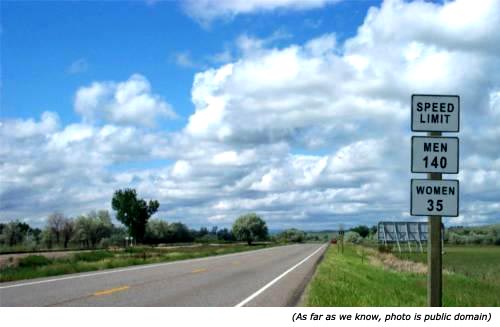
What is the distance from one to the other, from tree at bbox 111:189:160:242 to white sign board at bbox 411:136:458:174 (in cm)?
12084

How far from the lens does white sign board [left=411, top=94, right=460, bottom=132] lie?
339 inches

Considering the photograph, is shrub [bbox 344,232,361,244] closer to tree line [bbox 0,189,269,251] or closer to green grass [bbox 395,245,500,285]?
tree line [bbox 0,189,269,251]

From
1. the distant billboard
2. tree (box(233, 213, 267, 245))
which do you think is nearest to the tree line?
tree (box(233, 213, 267, 245))

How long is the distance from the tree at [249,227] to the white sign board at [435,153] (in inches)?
6049

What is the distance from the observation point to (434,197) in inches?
339

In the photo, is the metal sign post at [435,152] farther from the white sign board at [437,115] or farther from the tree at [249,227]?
the tree at [249,227]

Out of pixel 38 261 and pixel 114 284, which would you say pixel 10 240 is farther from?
pixel 114 284

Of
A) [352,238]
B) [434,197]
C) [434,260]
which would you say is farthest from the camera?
[352,238]

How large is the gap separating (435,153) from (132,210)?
12100cm

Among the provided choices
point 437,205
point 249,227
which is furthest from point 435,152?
point 249,227

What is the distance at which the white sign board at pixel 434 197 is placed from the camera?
8.60 meters

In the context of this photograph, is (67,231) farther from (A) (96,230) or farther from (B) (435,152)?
(B) (435,152)
